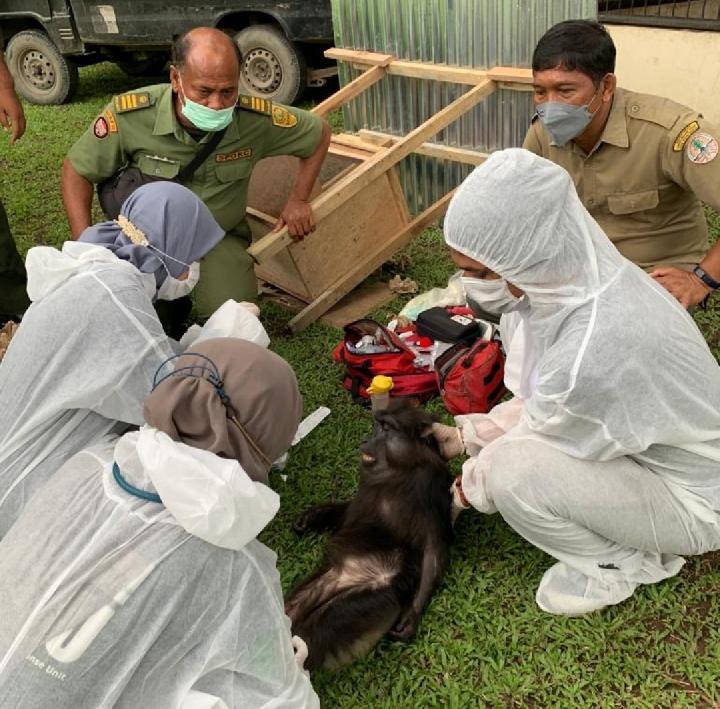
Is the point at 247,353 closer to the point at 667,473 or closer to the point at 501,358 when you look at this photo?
the point at 667,473

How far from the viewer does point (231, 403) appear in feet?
6.17

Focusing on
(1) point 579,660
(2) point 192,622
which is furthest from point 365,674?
(2) point 192,622

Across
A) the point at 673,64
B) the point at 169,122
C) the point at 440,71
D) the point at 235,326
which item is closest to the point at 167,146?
the point at 169,122

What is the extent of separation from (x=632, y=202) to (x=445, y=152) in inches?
76.9

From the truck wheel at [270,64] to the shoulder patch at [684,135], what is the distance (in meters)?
5.33

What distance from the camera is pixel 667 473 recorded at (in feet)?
8.05

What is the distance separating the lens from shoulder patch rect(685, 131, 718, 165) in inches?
121

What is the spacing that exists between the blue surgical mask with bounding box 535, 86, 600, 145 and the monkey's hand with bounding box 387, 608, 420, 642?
7.01 feet

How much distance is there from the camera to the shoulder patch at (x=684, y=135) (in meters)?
3.16

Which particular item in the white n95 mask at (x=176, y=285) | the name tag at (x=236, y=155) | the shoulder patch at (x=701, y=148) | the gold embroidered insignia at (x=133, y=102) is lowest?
the white n95 mask at (x=176, y=285)

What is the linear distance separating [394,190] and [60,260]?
251 centimetres

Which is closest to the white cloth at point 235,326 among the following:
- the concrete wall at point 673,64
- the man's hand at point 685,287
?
the man's hand at point 685,287

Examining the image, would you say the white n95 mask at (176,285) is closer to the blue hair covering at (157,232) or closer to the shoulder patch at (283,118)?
the blue hair covering at (157,232)

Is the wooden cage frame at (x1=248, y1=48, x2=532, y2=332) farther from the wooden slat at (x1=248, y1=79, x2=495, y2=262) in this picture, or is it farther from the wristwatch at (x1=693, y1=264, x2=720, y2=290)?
the wristwatch at (x1=693, y1=264, x2=720, y2=290)
